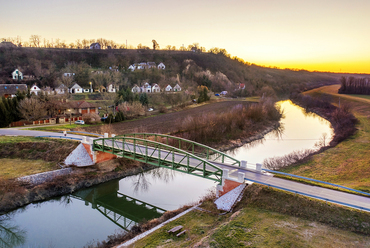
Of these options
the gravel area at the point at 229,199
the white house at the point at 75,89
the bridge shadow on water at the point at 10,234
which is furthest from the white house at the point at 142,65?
the gravel area at the point at 229,199

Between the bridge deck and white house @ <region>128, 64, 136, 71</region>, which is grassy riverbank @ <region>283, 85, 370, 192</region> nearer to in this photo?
the bridge deck

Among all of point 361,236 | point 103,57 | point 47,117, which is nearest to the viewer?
point 361,236

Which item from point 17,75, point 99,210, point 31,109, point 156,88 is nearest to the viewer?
point 99,210

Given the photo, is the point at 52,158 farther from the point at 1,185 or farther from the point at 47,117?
the point at 47,117

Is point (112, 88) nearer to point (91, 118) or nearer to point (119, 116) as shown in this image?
point (119, 116)

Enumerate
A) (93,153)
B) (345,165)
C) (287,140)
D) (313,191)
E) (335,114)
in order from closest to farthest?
(313,191)
(93,153)
(345,165)
(287,140)
(335,114)

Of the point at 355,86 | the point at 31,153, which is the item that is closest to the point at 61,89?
the point at 31,153

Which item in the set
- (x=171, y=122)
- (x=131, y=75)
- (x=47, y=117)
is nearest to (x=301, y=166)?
(x=171, y=122)

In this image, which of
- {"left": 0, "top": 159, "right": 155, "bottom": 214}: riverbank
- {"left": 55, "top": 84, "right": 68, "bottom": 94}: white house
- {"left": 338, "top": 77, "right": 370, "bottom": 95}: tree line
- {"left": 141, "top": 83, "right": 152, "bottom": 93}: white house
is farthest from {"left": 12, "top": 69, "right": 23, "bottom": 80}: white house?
{"left": 338, "top": 77, "right": 370, "bottom": 95}: tree line
